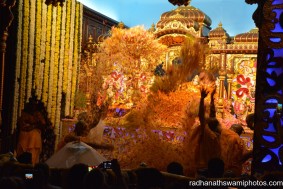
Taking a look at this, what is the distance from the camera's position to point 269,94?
5004mm

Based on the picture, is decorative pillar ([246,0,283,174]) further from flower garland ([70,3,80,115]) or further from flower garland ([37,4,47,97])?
flower garland ([70,3,80,115])

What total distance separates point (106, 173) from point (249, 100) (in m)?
12.1

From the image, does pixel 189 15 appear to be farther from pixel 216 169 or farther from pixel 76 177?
pixel 76 177

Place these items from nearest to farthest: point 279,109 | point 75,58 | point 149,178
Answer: point 149,178 → point 279,109 → point 75,58

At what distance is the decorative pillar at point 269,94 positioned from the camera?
4.96 m

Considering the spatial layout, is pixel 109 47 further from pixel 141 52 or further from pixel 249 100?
pixel 249 100

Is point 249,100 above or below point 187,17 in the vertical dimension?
below

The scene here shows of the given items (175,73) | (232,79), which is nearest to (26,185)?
(175,73)

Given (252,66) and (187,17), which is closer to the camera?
(252,66)

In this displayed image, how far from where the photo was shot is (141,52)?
1789 cm

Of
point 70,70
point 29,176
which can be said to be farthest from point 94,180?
point 70,70

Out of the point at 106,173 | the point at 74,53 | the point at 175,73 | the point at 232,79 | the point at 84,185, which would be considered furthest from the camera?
the point at 232,79

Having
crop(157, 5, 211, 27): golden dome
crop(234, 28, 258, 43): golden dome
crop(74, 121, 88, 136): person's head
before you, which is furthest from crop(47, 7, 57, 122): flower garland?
crop(234, 28, 258, 43): golden dome

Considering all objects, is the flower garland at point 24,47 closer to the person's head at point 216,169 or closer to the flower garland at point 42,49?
the flower garland at point 42,49
